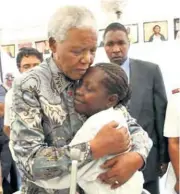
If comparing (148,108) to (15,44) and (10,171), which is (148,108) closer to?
(10,171)

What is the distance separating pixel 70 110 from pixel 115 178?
0.77ft

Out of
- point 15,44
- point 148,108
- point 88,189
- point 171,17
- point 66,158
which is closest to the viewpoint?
point 66,158

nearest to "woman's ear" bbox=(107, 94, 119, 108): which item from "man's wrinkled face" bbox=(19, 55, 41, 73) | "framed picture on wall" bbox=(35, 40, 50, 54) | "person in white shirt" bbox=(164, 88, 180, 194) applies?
"person in white shirt" bbox=(164, 88, 180, 194)

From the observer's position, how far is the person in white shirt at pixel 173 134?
2.02 m

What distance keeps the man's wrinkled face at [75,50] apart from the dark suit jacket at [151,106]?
1051mm

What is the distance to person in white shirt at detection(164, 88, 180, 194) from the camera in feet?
6.62

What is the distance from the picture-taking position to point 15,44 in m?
3.22

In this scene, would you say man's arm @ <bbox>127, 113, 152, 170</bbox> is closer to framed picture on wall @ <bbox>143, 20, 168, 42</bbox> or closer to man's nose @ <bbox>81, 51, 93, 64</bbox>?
man's nose @ <bbox>81, 51, 93, 64</bbox>

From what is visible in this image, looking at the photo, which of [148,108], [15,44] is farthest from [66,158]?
[15,44]

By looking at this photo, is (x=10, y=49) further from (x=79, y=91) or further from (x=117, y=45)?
(x=79, y=91)

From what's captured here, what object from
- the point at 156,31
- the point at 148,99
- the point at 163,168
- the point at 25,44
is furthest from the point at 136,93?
the point at 25,44

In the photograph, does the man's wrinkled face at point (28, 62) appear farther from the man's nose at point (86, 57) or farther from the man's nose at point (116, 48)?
the man's nose at point (86, 57)

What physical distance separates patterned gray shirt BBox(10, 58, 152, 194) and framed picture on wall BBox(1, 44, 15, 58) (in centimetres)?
210

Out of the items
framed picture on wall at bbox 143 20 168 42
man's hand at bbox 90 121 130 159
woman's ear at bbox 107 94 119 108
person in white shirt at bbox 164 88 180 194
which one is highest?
framed picture on wall at bbox 143 20 168 42
